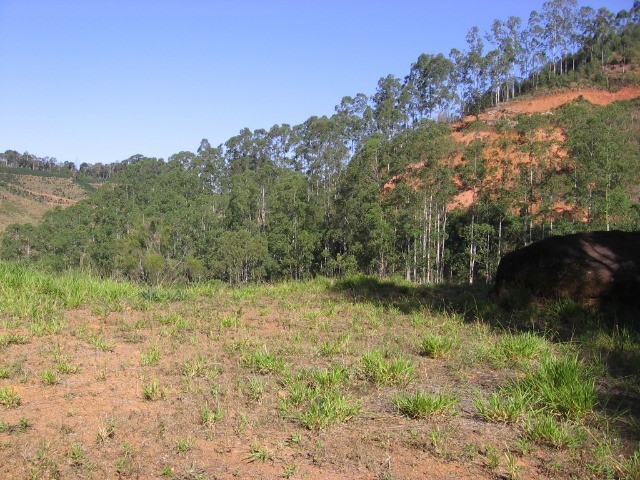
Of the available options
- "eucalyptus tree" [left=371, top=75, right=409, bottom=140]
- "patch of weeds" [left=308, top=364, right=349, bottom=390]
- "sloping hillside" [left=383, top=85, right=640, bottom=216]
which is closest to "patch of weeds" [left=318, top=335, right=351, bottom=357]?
"patch of weeds" [left=308, top=364, right=349, bottom=390]

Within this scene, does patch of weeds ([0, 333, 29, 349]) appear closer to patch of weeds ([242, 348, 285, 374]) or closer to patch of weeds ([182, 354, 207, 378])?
patch of weeds ([182, 354, 207, 378])

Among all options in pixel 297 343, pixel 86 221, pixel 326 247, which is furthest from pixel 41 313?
pixel 86 221

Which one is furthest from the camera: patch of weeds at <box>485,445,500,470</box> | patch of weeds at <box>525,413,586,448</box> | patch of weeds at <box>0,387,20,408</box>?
patch of weeds at <box>0,387,20,408</box>

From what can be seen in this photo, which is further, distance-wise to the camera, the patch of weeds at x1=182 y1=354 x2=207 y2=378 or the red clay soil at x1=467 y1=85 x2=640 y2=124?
the red clay soil at x1=467 y1=85 x2=640 y2=124

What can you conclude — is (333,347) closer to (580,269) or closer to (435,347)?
(435,347)

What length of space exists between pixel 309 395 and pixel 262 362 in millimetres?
811

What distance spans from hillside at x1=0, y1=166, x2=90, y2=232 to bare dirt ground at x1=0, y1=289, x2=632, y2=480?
86533 mm

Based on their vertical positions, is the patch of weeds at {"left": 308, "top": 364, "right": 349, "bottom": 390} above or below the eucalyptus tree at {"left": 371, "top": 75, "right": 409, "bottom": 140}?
below

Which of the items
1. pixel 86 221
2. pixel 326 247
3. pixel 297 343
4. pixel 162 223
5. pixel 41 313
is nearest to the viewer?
pixel 297 343

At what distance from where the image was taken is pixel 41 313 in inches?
215

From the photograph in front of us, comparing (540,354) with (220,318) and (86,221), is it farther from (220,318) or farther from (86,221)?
(86,221)

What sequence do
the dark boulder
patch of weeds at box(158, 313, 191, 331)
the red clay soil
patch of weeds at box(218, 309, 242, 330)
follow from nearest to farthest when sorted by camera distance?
patch of weeds at box(158, 313, 191, 331), patch of weeds at box(218, 309, 242, 330), the dark boulder, the red clay soil

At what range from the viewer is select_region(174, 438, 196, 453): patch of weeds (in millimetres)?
2725

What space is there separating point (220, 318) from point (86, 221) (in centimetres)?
5976
